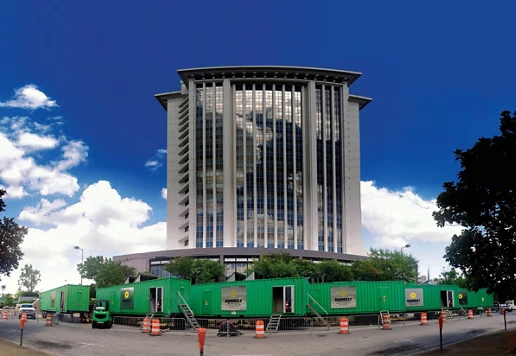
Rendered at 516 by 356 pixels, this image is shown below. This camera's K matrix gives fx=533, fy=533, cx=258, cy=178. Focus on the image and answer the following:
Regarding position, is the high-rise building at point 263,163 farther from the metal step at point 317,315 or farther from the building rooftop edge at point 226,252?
the metal step at point 317,315

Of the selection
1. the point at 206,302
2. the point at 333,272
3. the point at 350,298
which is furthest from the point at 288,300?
the point at 333,272

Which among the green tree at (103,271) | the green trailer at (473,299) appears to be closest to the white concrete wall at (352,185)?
the green tree at (103,271)

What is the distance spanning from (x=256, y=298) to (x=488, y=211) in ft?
66.9

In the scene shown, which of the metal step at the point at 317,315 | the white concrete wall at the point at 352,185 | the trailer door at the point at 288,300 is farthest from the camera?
the white concrete wall at the point at 352,185

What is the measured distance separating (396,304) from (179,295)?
17.8m

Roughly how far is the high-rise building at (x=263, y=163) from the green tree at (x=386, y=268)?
36.2m

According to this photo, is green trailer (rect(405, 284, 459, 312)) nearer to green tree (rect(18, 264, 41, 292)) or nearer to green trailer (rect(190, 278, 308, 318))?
green trailer (rect(190, 278, 308, 318))

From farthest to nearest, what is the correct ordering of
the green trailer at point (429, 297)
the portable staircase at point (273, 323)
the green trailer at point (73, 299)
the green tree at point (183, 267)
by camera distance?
1. the green tree at point (183, 267)
2. the green trailer at point (73, 299)
3. the green trailer at point (429, 297)
4. the portable staircase at point (273, 323)

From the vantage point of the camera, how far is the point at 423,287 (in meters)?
50.8

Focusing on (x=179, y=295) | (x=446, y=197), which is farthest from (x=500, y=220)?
(x=179, y=295)

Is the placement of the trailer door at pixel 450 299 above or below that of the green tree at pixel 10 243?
below

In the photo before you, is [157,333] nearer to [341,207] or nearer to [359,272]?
[359,272]

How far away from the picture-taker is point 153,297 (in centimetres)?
4231

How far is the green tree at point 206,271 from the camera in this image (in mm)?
89688
